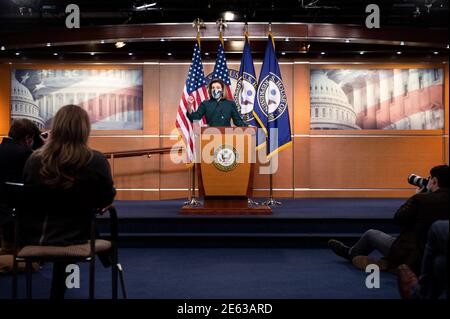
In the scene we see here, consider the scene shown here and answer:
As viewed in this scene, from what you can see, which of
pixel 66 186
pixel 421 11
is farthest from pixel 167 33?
pixel 66 186

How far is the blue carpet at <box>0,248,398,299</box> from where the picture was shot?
4.43 meters

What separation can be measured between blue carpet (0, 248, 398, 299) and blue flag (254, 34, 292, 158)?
2.32m

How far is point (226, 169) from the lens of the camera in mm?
6980

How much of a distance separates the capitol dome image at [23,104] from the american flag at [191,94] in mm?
3027

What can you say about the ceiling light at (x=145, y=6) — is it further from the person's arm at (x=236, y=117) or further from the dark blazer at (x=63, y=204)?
the dark blazer at (x=63, y=204)

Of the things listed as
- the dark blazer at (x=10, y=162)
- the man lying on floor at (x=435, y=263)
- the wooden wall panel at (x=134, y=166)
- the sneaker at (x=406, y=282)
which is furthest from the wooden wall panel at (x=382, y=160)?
the man lying on floor at (x=435, y=263)

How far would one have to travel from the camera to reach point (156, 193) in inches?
399

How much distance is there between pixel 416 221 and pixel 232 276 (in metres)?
1.67

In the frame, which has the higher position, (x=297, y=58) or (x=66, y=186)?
(x=297, y=58)

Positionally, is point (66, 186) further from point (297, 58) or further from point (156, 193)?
point (297, 58)

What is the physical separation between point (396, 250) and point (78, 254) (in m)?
2.60

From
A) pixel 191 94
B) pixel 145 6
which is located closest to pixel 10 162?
pixel 191 94

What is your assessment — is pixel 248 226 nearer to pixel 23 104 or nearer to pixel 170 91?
pixel 170 91

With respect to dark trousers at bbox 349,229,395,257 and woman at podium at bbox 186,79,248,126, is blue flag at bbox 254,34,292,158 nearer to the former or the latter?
woman at podium at bbox 186,79,248,126
